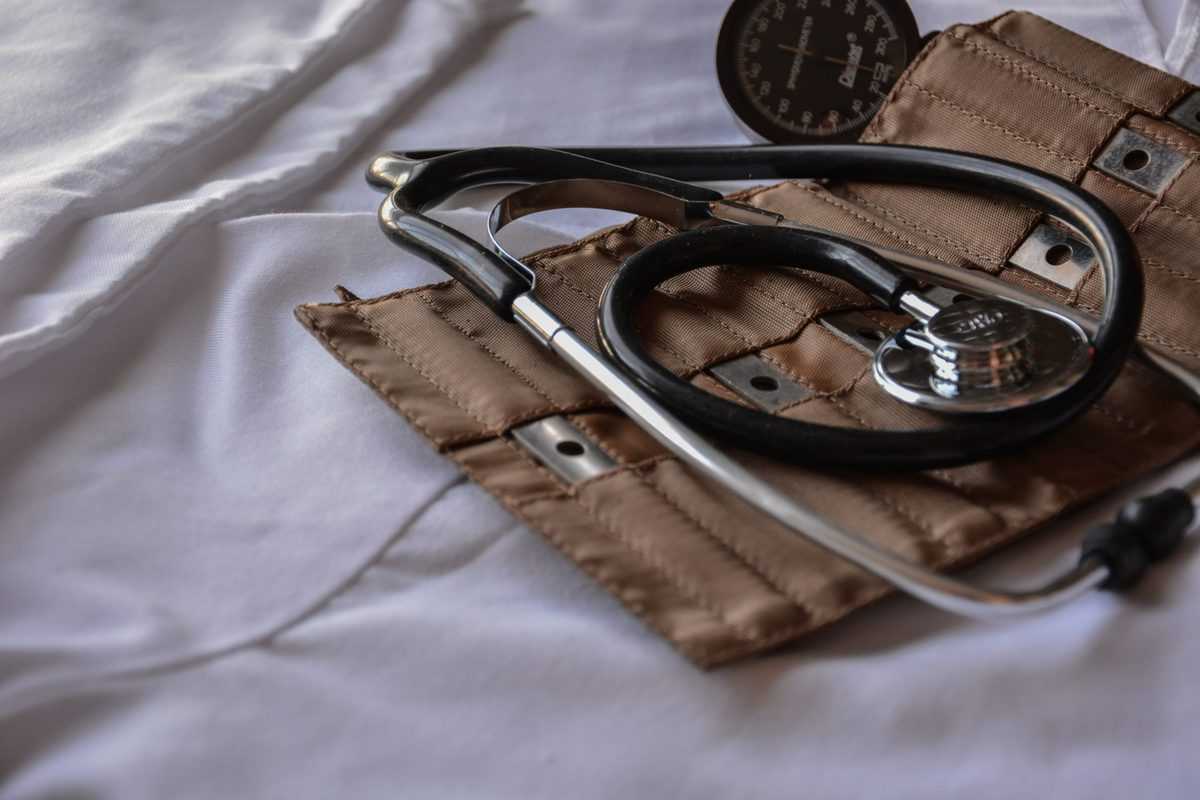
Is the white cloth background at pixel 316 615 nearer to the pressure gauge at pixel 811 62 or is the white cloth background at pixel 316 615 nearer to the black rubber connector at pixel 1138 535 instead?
the black rubber connector at pixel 1138 535

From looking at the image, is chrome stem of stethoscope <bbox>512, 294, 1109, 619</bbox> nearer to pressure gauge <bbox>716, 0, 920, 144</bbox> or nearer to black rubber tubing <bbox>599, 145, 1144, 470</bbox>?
black rubber tubing <bbox>599, 145, 1144, 470</bbox>

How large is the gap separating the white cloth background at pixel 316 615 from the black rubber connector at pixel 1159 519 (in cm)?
2

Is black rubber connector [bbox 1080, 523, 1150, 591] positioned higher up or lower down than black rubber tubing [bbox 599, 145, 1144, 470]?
lower down

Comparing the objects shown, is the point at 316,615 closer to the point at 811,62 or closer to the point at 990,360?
the point at 990,360

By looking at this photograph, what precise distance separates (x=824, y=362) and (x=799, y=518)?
6.3 inches

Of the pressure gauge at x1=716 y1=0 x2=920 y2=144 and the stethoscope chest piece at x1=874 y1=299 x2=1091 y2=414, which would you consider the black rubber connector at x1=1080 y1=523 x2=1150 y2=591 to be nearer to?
the stethoscope chest piece at x1=874 y1=299 x2=1091 y2=414

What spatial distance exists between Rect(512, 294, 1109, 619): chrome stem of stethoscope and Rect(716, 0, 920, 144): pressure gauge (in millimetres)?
365

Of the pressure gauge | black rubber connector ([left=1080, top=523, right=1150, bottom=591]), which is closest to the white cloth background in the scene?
black rubber connector ([left=1080, top=523, right=1150, bottom=591])

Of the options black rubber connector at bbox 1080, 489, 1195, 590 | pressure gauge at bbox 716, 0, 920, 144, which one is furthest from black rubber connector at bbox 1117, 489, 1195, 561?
pressure gauge at bbox 716, 0, 920, 144

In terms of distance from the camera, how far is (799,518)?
0.54 m

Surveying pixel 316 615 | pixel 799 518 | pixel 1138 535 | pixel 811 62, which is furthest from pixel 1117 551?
pixel 811 62

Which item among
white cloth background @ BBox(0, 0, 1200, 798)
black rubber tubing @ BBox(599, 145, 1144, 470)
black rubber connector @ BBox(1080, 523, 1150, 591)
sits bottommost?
white cloth background @ BBox(0, 0, 1200, 798)

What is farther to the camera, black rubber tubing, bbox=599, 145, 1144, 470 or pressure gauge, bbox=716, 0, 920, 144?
pressure gauge, bbox=716, 0, 920, 144

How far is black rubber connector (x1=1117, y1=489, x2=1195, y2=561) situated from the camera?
541 millimetres
